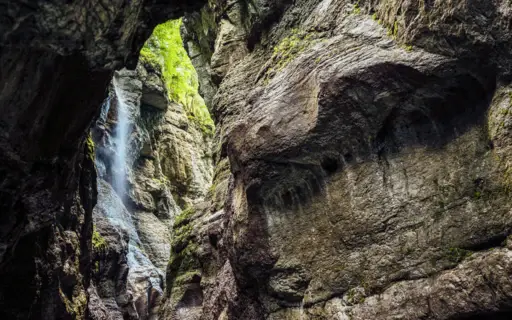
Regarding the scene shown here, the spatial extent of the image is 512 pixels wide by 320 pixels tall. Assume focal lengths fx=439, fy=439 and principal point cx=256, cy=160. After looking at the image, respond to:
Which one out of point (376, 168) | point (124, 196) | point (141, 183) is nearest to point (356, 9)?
point (376, 168)

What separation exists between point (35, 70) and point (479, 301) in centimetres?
907

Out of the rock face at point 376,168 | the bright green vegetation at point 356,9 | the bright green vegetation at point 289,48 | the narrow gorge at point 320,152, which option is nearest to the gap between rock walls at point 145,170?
the narrow gorge at point 320,152

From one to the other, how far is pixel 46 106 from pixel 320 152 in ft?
20.7

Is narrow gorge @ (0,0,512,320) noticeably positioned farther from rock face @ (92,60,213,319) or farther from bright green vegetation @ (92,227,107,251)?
rock face @ (92,60,213,319)

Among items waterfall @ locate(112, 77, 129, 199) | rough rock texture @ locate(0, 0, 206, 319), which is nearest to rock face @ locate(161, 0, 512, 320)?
rough rock texture @ locate(0, 0, 206, 319)

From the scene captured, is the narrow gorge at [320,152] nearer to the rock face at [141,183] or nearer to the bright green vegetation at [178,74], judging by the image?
the rock face at [141,183]

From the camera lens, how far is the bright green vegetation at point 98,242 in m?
22.1

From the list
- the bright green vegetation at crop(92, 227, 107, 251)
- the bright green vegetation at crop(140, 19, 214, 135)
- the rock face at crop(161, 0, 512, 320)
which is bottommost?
the rock face at crop(161, 0, 512, 320)

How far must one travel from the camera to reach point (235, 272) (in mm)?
13383

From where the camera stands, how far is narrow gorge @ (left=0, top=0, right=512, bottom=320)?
798cm

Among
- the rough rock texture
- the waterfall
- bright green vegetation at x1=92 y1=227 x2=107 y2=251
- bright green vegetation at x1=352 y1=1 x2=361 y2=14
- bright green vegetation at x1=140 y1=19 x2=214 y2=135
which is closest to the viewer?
the rough rock texture

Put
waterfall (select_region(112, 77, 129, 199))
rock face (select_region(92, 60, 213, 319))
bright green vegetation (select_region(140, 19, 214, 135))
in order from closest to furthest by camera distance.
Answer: rock face (select_region(92, 60, 213, 319))
waterfall (select_region(112, 77, 129, 199))
bright green vegetation (select_region(140, 19, 214, 135))

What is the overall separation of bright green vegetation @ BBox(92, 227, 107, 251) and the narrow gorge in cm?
530

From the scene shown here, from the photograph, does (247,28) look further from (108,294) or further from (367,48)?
(108,294)
